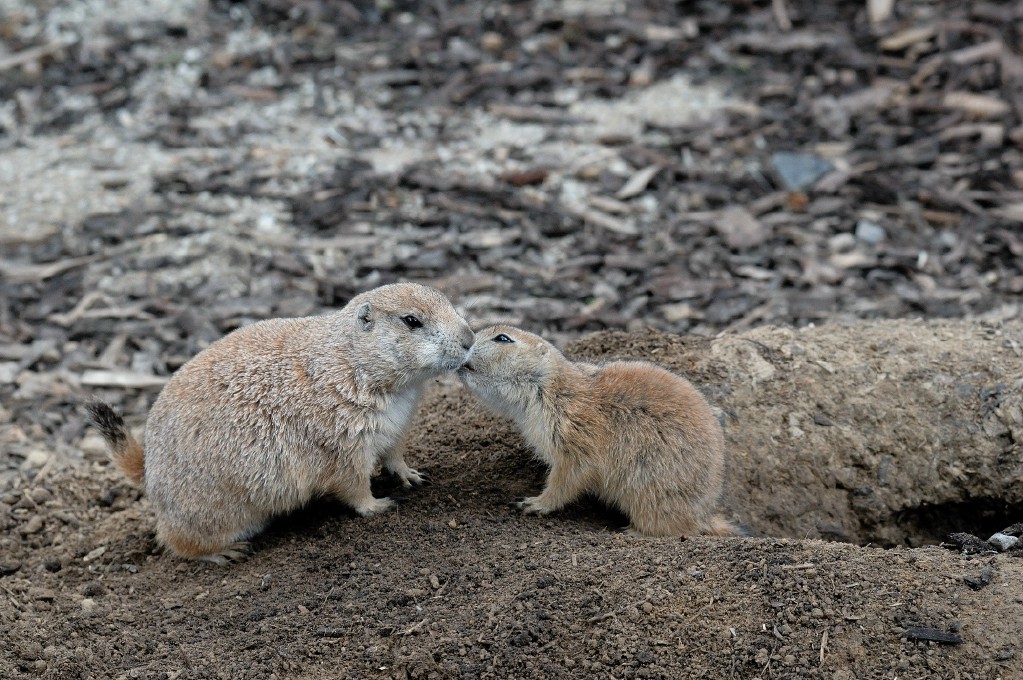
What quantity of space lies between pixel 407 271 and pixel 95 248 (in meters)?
2.71

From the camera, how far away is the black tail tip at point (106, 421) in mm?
5861

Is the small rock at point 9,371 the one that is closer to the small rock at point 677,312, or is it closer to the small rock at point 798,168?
the small rock at point 677,312

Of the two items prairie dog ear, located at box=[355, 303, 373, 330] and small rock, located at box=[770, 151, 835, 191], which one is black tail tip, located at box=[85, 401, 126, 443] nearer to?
prairie dog ear, located at box=[355, 303, 373, 330]

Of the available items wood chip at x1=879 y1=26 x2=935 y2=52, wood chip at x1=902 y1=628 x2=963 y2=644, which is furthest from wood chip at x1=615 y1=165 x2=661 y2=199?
wood chip at x1=902 y1=628 x2=963 y2=644

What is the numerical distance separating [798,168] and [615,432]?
548 centimetres

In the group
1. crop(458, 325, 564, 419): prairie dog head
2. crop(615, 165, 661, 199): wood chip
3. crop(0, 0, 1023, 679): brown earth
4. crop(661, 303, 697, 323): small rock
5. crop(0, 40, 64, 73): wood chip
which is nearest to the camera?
crop(0, 0, 1023, 679): brown earth

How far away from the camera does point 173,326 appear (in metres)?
8.60

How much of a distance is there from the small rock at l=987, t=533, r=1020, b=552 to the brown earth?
0.48 feet

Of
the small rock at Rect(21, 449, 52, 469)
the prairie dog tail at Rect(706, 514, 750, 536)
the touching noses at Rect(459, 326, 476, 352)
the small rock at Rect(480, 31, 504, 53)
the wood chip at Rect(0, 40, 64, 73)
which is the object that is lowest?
the small rock at Rect(21, 449, 52, 469)

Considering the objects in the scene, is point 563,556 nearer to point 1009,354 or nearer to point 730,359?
point 730,359

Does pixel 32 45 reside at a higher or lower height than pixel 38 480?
higher

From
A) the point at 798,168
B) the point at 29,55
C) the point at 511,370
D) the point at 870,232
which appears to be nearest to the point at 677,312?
the point at 870,232

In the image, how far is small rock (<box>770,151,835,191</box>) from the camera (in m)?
10.2

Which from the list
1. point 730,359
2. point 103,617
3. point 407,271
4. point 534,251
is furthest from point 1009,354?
point 103,617
